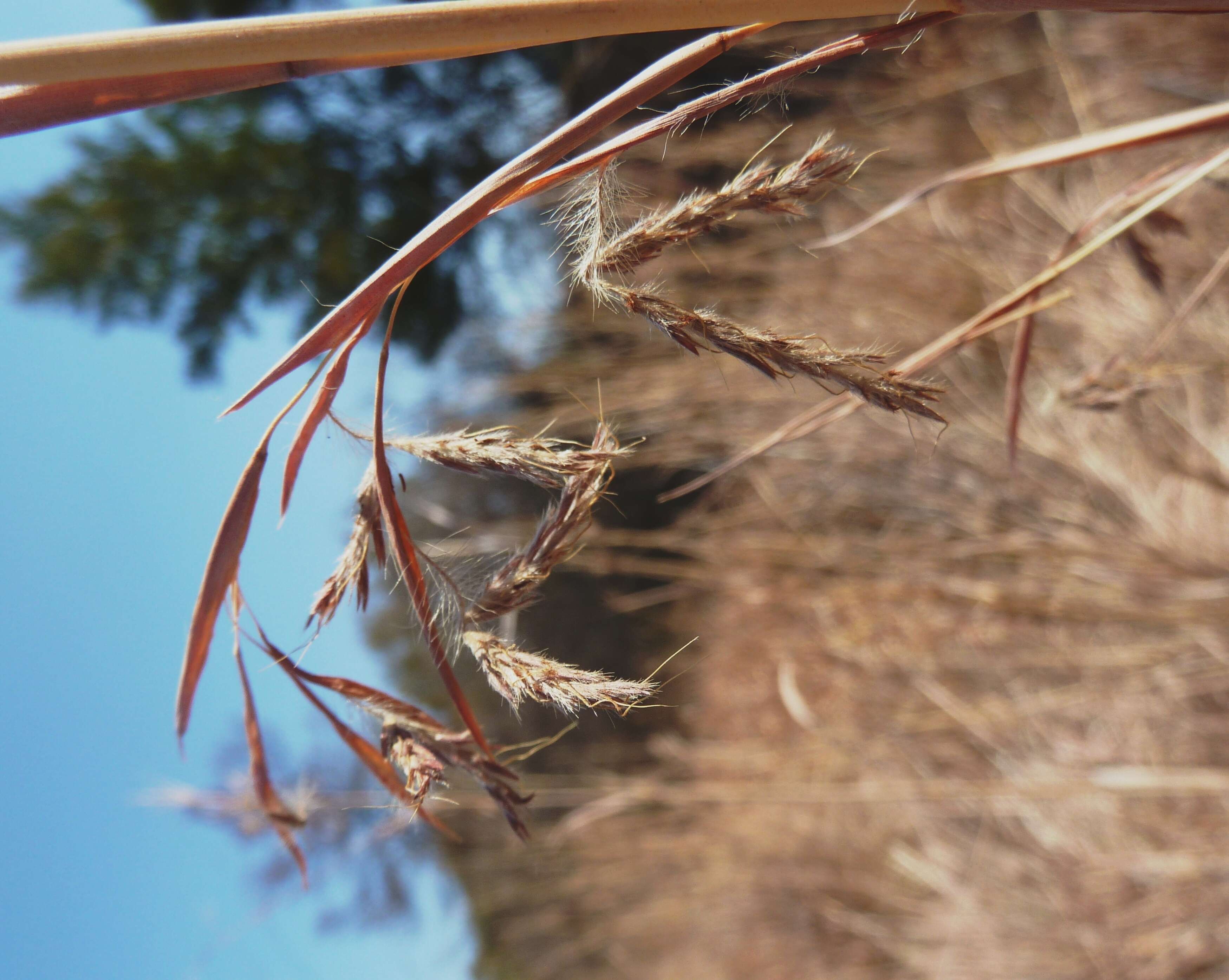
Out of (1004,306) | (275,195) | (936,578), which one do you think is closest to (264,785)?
(1004,306)

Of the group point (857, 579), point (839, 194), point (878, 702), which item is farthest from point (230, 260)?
point (878, 702)

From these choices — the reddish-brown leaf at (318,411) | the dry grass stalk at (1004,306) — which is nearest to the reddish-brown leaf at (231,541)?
the reddish-brown leaf at (318,411)

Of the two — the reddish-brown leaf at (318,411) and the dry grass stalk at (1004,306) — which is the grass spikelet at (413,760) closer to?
the reddish-brown leaf at (318,411)

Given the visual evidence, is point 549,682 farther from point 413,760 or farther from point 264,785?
point 264,785

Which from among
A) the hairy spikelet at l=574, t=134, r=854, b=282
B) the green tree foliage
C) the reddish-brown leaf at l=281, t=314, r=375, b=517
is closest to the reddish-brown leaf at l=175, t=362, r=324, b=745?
the reddish-brown leaf at l=281, t=314, r=375, b=517

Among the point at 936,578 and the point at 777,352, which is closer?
the point at 777,352

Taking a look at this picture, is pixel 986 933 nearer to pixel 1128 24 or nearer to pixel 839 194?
pixel 839 194
